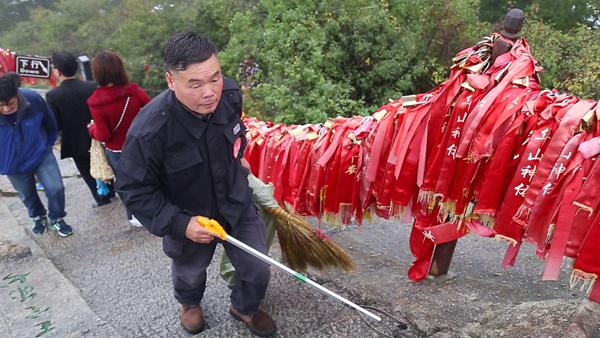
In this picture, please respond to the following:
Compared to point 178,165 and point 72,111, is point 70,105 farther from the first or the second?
point 178,165

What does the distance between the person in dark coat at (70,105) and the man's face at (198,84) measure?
290 centimetres

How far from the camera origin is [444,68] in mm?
6883

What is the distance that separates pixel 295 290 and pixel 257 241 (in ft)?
2.06

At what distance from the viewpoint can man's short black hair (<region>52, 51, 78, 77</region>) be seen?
4449mm

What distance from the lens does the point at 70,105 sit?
15.2 feet

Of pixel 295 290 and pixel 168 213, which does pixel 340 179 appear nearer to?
pixel 295 290

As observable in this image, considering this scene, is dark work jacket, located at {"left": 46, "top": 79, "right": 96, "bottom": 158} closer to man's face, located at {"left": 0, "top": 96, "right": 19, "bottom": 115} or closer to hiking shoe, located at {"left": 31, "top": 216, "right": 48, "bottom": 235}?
man's face, located at {"left": 0, "top": 96, "right": 19, "bottom": 115}

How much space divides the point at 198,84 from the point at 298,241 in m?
1.31

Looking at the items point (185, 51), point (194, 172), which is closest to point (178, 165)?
point (194, 172)

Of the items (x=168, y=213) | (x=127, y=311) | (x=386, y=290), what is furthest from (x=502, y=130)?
(x=127, y=311)

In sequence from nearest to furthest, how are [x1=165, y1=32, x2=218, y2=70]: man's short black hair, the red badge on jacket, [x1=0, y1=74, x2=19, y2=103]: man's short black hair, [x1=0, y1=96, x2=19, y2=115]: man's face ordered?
[x1=165, y1=32, x2=218, y2=70]: man's short black hair, the red badge on jacket, [x1=0, y1=74, x2=19, y2=103]: man's short black hair, [x1=0, y1=96, x2=19, y2=115]: man's face

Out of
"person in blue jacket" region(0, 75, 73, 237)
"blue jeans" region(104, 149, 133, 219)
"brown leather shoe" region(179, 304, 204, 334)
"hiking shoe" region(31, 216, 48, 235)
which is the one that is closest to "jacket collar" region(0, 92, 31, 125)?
"person in blue jacket" region(0, 75, 73, 237)

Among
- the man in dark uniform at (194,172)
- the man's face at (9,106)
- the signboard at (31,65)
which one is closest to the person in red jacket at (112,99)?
the man's face at (9,106)

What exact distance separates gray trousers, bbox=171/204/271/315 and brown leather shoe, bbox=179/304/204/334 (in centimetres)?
11
